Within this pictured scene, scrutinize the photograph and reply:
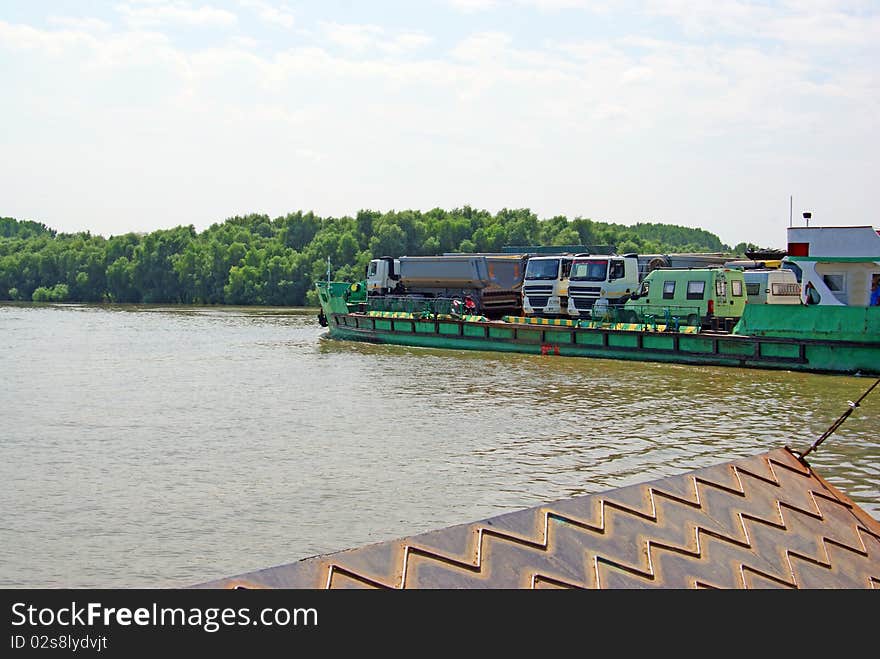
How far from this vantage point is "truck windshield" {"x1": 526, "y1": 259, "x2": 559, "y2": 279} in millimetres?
36194

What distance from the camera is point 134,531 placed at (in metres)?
11.3

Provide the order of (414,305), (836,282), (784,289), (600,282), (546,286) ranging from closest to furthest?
(836,282) < (784,289) < (600,282) < (546,286) < (414,305)

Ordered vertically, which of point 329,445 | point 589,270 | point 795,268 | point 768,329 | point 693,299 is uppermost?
point 795,268

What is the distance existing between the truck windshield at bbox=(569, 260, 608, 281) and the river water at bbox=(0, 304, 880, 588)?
13.1 ft

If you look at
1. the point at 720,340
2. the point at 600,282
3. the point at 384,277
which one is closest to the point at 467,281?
the point at 384,277

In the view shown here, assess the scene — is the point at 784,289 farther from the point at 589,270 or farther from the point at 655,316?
the point at 589,270

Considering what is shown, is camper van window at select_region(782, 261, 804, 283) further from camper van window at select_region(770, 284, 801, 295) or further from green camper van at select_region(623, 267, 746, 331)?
green camper van at select_region(623, 267, 746, 331)

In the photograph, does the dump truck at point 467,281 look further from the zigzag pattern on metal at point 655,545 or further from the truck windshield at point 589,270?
A: the zigzag pattern on metal at point 655,545

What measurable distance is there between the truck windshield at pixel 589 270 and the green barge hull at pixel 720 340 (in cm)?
265

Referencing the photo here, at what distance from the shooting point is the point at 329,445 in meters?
16.9

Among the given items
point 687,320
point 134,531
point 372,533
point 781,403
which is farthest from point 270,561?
point 687,320

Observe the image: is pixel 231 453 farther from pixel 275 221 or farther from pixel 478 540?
pixel 275 221

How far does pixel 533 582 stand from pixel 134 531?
28.8ft

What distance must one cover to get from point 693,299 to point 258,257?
8146 centimetres
